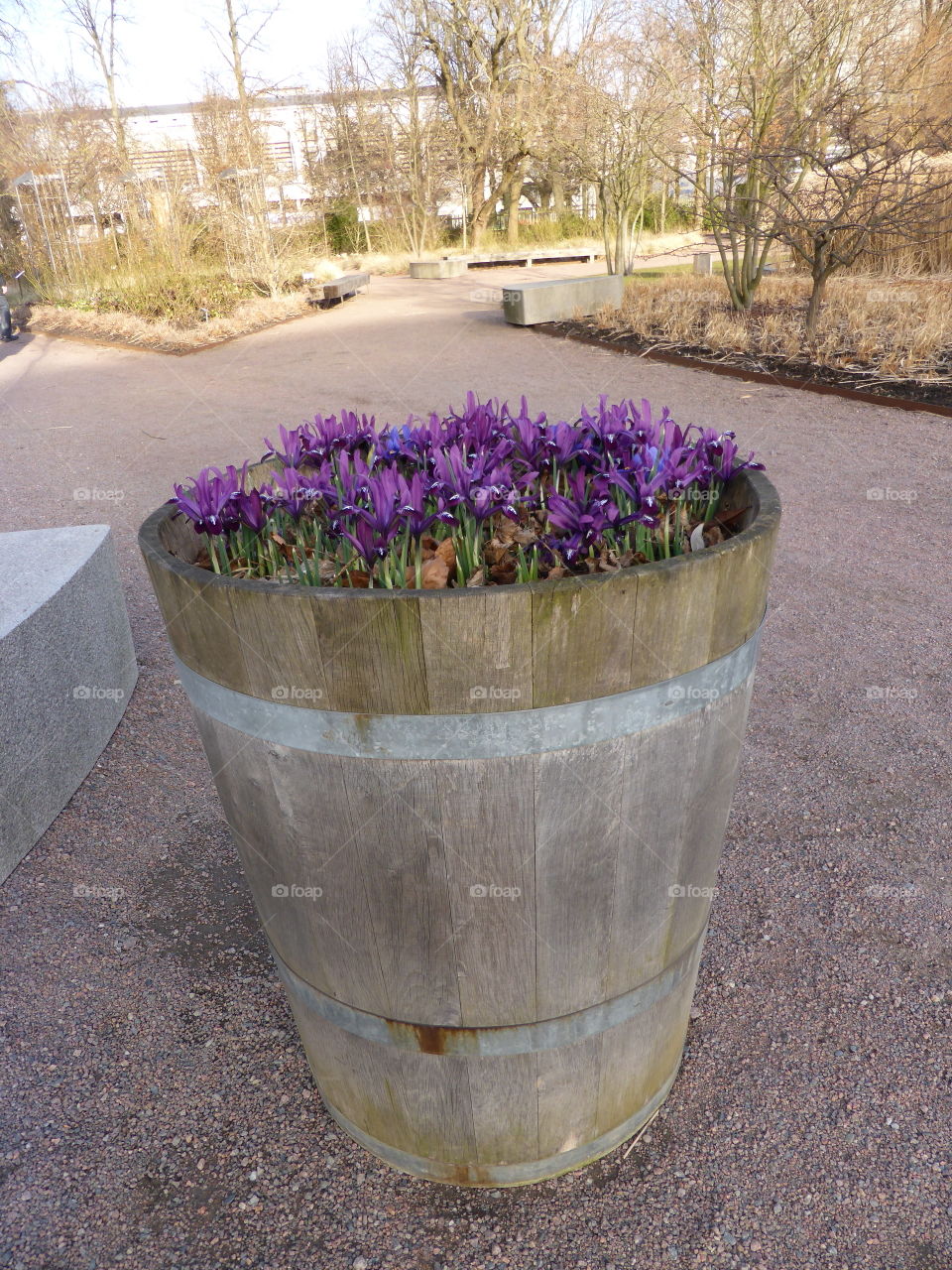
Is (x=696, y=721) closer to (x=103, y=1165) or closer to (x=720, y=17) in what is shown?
(x=103, y=1165)

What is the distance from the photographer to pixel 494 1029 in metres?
1.61

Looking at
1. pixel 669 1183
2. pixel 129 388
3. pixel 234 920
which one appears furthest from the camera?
pixel 129 388

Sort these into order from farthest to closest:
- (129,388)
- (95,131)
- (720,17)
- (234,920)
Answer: (95,131)
(720,17)
(129,388)
(234,920)

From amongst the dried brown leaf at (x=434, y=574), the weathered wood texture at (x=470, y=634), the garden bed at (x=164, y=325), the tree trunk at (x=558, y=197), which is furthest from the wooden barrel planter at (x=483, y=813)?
the tree trunk at (x=558, y=197)

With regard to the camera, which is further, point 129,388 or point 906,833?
point 129,388

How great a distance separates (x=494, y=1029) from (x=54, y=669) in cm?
221

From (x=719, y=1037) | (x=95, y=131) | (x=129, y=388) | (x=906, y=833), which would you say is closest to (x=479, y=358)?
(x=129, y=388)

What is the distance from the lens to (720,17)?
11188 mm

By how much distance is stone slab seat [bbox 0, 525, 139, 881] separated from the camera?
9.25 ft

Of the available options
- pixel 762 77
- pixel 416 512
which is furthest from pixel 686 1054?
pixel 762 77

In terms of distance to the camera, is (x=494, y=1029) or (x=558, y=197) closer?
(x=494, y=1029)

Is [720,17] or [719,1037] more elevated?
[720,17]

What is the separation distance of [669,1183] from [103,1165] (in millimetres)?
1275

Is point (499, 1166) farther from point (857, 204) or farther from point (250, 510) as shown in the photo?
point (857, 204)
